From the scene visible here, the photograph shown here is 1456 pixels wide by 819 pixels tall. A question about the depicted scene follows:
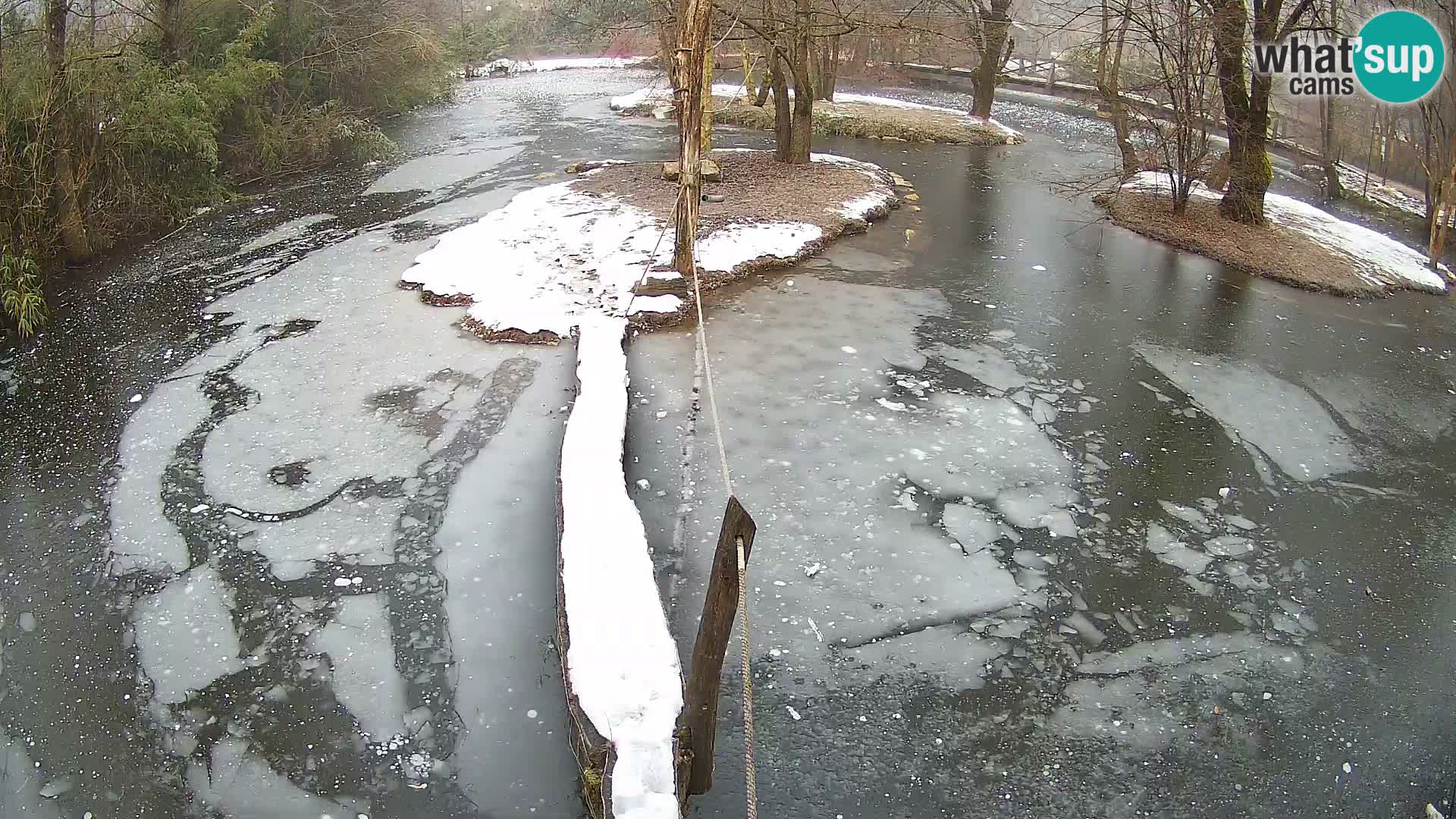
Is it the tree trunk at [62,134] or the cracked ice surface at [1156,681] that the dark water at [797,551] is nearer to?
the cracked ice surface at [1156,681]

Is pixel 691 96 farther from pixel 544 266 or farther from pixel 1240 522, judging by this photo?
pixel 1240 522

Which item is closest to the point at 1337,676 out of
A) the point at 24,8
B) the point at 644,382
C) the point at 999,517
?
the point at 999,517

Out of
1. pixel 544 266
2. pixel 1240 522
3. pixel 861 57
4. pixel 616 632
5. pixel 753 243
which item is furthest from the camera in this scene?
pixel 861 57

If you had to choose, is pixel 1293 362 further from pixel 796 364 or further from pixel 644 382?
pixel 644 382

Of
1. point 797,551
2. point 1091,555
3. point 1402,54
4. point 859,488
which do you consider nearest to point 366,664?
point 797,551

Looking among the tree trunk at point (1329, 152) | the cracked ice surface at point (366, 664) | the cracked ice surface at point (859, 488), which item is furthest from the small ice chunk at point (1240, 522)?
the tree trunk at point (1329, 152)

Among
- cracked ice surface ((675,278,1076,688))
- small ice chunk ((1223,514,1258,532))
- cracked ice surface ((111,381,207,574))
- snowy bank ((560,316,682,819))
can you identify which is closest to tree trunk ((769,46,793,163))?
cracked ice surface ((675,278,1076,688))
